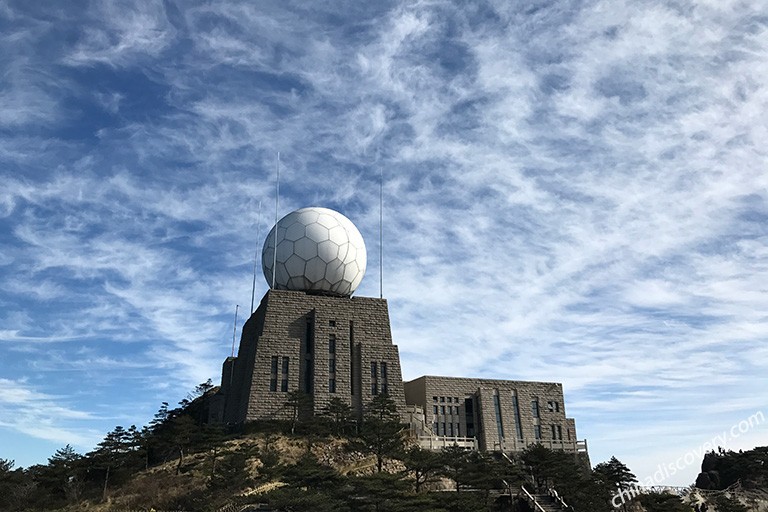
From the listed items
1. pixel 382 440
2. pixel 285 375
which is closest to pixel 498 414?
pixel 285 375

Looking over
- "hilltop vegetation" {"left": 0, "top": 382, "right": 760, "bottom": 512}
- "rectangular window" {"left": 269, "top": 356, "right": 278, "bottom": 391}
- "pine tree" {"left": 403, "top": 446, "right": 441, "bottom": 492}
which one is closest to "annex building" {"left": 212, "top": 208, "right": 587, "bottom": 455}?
"rectangular window" {"left": 269, "top": 356, "right": 278, "bottom": 391}

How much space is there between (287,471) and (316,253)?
22.6 meters

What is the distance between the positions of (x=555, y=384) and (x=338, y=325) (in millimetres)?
20945

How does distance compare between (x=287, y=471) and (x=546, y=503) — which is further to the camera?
(x=546, y=503)

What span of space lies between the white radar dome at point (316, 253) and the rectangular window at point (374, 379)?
6.88 meters

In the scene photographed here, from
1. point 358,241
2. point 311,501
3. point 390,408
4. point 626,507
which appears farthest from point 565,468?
point 358,241

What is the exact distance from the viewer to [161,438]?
39906 millimetres

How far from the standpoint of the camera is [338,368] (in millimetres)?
→ 45750

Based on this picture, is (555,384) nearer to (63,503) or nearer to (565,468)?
(565,468)

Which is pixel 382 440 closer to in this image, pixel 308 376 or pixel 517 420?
pixel 308 376

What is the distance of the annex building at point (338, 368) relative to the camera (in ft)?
147

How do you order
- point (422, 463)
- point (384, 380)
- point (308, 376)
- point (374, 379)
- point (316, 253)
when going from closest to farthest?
point (422, 463), point (308, 376), point (374, 379), point (384, 380), point (316, 253)

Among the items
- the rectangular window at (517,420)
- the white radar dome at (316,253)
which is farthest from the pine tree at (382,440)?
the rectangular window at (517,420)

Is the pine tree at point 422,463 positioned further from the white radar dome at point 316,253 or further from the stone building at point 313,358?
the white radar dome at point 316,253
